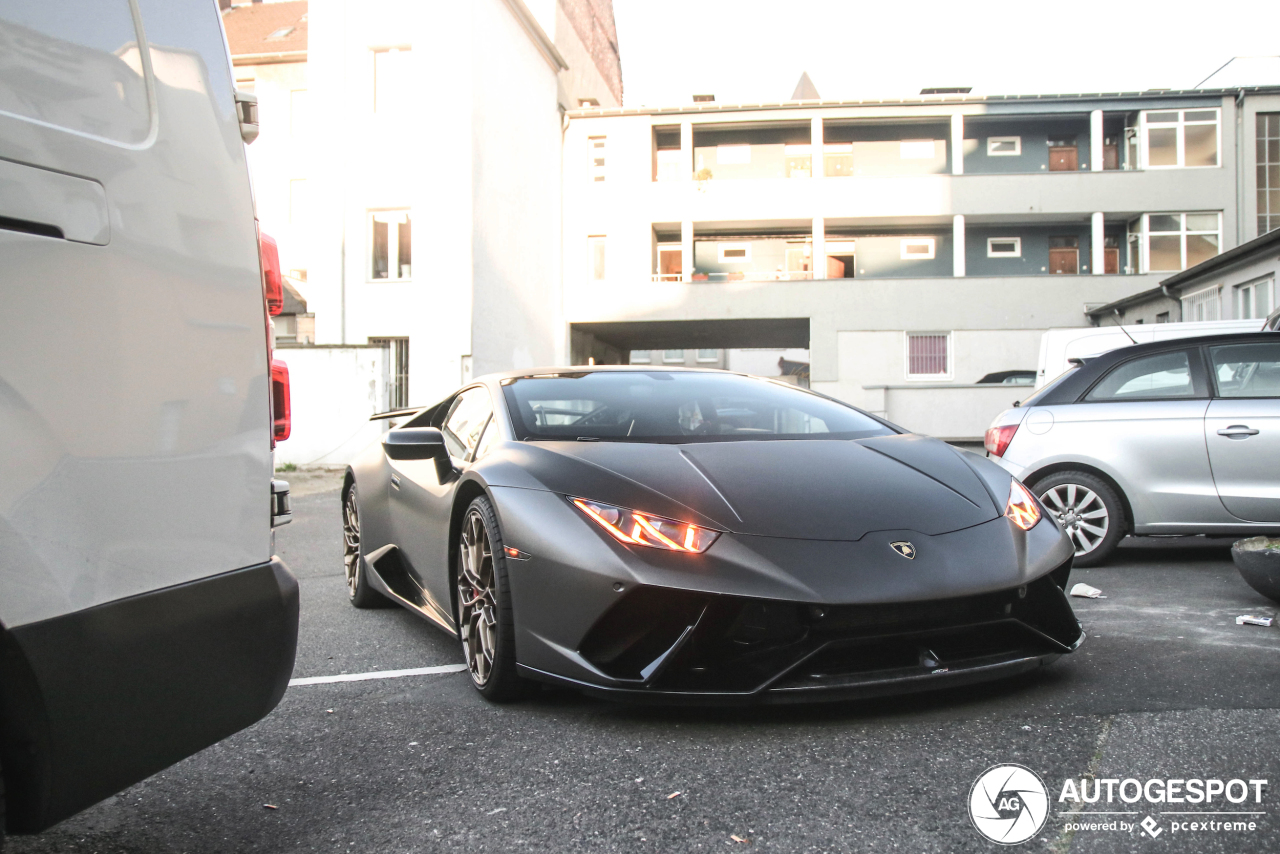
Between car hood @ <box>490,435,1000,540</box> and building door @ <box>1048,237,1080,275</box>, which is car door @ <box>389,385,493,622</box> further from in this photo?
building door @ <box>1048,237,1080,275</box>

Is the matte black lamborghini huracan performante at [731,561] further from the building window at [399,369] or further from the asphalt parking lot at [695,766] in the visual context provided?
the building window at [399,369]

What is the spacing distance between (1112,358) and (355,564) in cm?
472

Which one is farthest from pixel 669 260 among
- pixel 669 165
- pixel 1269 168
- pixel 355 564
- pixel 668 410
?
pixel 668 410

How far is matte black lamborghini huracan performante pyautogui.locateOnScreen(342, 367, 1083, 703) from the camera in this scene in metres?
2.71

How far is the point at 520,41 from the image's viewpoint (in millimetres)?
24016

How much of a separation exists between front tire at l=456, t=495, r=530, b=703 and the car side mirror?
14.9 inches

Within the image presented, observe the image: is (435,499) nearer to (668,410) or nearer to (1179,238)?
(668,410)

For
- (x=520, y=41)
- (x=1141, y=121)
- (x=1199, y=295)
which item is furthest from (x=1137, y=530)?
(x=1141, y=121)

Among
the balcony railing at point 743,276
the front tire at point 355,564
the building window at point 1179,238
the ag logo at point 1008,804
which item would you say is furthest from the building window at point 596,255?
the ag logo at point 1008,804

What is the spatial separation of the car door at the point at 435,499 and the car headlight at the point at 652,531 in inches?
39.8

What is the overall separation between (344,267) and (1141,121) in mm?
21560

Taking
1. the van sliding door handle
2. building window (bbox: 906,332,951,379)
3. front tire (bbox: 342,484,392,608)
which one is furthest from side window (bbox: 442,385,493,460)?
building window (bbox: 906,332,951,379)

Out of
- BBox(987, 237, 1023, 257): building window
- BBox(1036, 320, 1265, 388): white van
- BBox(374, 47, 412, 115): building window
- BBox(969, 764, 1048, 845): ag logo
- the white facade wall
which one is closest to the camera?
BBox(969, 764, 1048, 845): ag logo

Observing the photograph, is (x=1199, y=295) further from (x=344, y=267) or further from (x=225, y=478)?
(x=225, y=478)
